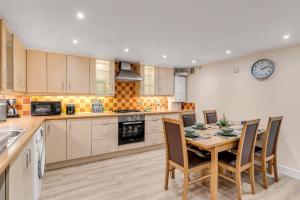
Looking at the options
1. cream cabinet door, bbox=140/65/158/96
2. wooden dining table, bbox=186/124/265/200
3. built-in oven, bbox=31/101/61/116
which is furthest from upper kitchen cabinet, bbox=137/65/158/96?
wooden dining table, bbox=186/124/265/200

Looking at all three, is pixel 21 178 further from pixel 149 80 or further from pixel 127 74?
pixel 149 80

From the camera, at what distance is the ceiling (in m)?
1.57

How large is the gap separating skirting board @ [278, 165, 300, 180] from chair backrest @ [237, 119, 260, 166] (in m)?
1.17

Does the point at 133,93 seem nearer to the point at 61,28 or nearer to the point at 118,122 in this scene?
the point at 118,122

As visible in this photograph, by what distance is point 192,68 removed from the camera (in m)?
4.73

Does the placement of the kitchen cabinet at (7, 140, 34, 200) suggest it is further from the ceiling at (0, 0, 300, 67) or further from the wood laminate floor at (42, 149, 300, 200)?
the ceiling at (0, 0, 300, 67)

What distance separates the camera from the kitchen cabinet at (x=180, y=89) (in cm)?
483

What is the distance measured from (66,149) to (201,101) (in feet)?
11.0

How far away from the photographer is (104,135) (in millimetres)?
3355

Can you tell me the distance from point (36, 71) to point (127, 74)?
5.78 ft

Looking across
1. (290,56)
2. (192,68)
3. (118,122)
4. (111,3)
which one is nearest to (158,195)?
(118,122)

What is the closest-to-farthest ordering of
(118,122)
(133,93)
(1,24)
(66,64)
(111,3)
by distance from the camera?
(111,3), (1,24), (66,64), (118,122), (133,93)

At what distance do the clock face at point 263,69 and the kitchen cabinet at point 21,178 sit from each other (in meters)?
3.68

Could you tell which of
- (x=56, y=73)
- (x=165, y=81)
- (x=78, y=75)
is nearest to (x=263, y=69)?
(x=165, y=81)
